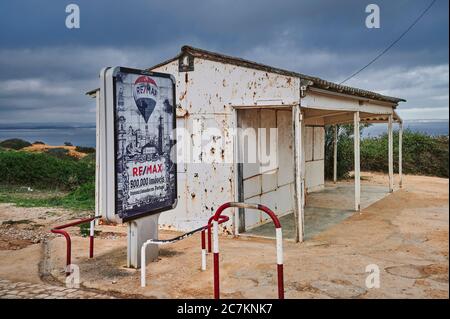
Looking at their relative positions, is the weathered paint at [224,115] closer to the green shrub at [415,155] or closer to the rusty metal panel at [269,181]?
the rusty metal panel at [269,181]

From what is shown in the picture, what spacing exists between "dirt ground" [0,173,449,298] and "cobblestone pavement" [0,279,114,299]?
0.74 ft

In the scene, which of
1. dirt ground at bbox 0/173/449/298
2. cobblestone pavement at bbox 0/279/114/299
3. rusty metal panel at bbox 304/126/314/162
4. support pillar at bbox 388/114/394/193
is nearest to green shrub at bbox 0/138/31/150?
rusty metal panel at bbox 304/126/314/162

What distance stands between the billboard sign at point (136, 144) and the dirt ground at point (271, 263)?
1.01m

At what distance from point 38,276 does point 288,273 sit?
3.68m

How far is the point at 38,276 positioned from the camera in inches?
259

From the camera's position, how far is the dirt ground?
18.4ft

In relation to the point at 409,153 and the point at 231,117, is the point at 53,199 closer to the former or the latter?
the point at 231,117

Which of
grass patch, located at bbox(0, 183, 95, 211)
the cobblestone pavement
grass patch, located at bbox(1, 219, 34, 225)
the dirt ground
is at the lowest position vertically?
the cobblestone pavement

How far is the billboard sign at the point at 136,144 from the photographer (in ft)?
19.3

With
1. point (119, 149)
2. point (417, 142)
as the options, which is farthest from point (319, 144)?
point (119, 149)

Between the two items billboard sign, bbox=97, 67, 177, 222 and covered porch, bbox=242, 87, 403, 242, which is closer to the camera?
billboard sign, bbox=97, 67, 177, 222

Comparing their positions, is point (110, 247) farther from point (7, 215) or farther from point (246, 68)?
point (7, 215)

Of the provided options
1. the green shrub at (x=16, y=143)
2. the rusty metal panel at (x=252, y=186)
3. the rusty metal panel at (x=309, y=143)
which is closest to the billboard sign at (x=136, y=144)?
the rusty metal panel at (x=252, y=186)

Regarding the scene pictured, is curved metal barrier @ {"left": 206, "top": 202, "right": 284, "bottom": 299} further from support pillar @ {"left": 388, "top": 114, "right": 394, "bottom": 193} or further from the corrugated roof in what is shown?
support pillar @ {"left": 388, "top": 114, "right": 394, "bottom": 193}
